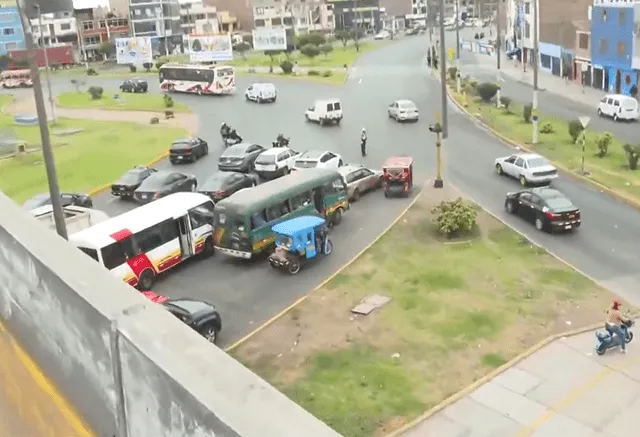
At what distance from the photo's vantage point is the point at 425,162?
31281 mm

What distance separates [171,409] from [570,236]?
20.6 metres

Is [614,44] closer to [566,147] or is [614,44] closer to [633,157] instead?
[566,147]

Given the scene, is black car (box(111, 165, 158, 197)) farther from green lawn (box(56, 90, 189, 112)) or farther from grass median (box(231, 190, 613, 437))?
green lawn (box(56, 90, 189, 112))

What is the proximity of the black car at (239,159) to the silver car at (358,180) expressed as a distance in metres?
5.46

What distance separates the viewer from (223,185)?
83.1 ft

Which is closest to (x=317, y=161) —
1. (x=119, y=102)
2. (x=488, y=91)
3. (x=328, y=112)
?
(x=328, y=112)

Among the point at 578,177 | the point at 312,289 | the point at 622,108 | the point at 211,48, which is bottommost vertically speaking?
the point at 578,177

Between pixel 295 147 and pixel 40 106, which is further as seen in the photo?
pixel 295 147

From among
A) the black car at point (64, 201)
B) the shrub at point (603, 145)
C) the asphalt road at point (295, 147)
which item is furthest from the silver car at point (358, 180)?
the shrub at point (603, 145)

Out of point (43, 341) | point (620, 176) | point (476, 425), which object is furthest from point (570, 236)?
point (43, 341)

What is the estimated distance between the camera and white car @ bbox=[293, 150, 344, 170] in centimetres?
2808

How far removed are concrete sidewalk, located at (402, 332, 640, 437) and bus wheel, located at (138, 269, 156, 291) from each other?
908 centimetres

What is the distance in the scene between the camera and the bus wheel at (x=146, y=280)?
61.2ft

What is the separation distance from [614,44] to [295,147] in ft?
81.9
